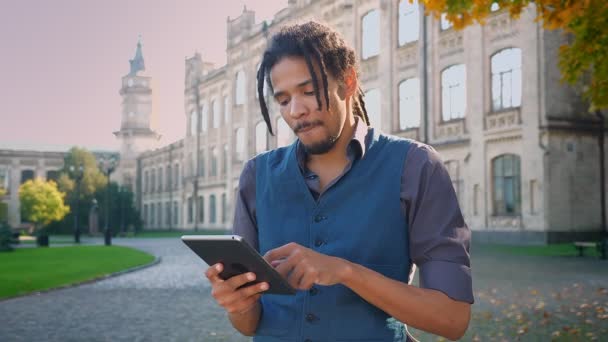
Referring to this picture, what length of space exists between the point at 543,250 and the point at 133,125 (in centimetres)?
6069

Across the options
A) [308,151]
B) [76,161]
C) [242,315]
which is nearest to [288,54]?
[308,151]

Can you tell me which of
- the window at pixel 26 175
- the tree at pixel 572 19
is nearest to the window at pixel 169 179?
the window at pixel 26 175

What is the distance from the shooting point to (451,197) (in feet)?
6.48

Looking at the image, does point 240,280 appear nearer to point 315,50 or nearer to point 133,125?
point 315,50

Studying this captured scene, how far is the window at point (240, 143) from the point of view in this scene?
45.1 m

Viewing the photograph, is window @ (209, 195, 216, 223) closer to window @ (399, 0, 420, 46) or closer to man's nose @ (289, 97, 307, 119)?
window @ (399, 0, 420, 46)

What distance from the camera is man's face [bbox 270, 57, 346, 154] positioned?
2.02 meters

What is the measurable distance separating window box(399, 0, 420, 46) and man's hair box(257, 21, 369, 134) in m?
26.9

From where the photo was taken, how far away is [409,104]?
94.6ft

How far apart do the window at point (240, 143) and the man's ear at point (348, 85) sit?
42.8 meters

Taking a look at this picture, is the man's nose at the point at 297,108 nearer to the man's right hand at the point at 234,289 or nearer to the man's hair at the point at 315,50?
the man's hair at the point at 315,50

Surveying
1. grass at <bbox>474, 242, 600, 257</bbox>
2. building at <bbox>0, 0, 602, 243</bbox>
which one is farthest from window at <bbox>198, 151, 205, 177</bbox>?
grass at <bbox>474, 242, 600, 257</bbox>

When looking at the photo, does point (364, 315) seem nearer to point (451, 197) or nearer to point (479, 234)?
point (451, 197)

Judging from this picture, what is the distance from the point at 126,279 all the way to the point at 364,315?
1357 cm
